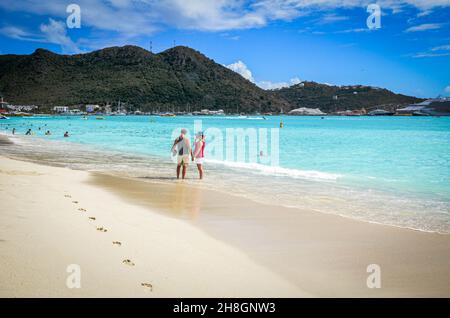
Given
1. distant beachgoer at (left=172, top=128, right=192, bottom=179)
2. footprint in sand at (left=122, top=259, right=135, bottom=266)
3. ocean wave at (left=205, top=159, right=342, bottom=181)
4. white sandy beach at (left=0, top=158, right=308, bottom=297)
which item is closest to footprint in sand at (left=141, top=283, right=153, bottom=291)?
white sandy beach at (left=0, top=158, right=308, bottom=297)

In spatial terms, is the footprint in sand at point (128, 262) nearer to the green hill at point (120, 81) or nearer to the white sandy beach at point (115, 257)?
the white sandy beach at point (115, 257)

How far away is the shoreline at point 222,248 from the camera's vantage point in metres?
4.59

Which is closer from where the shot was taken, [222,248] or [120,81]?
[222,248]

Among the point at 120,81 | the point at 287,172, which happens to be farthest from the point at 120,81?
the point at 287,172

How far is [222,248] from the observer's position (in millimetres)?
6293

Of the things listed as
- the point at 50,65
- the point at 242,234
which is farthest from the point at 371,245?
the point at 50,65

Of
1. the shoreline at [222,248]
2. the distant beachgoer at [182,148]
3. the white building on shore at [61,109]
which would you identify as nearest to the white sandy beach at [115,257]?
the shoreline at [222,248]

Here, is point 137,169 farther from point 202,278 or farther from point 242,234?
point 202,278

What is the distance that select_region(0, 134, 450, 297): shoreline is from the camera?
459 cm

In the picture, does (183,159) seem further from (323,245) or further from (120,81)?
(120,81)

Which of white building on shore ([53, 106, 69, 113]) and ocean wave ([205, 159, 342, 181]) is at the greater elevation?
white building on shore ([53, 106, 69, 113])

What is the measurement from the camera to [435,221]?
889cm

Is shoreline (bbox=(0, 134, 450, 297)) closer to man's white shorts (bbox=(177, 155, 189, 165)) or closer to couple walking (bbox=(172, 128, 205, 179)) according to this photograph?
couple walking (bbox=(172, 128, 205, 179))
